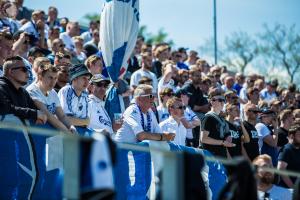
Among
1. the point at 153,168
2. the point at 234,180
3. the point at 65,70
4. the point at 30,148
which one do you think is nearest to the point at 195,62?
the point at 65,70

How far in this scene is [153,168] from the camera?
8398mm

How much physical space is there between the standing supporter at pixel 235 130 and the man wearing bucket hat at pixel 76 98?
2654 mm

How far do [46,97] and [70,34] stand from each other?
7.85m

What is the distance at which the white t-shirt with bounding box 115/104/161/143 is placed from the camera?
357 inches

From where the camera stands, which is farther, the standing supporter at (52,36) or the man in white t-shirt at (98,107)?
the standing supporter at (52,36)

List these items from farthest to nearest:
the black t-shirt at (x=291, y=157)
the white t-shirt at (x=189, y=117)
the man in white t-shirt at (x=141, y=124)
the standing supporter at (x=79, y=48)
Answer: the standing supporter at (x=79, y=48) < the white t-shirt at (x=189, y=117) < the black t-shirt at (x=291, y=157) < the man in white t-shirt at (x=141, y=124)

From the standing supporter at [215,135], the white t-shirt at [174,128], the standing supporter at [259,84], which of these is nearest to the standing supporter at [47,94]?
the white t-shirt at [174,128]

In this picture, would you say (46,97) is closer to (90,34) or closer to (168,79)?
(168,79)

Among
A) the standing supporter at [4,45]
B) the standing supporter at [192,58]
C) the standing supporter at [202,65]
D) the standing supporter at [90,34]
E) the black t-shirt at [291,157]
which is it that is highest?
the standing supporter at [90,34]

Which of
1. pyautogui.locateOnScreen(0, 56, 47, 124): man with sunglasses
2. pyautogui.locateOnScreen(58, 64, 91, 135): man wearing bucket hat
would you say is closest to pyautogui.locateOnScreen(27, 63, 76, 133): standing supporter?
pyautogui.locateOnScreen(0, 56, 47, 124): man with sunglasses

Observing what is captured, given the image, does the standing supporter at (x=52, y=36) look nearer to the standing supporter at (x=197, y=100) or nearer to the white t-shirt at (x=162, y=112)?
the standing supporter at (x=197, y=100)

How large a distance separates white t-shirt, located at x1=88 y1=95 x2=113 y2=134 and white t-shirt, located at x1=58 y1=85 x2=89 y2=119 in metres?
0.34

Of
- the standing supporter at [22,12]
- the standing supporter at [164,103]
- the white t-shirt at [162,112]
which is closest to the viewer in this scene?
the standing supporter at [164,103]

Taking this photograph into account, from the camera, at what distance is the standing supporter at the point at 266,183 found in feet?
24.1
